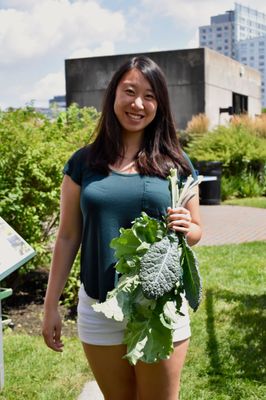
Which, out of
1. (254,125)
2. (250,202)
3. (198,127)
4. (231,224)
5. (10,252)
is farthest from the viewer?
(198,127)

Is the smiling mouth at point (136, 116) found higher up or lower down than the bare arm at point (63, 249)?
higher up

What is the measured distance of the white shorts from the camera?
236cm

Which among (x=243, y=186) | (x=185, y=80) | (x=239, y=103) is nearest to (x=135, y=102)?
(x=243, y=186)

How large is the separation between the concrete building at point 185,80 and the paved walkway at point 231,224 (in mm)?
8227

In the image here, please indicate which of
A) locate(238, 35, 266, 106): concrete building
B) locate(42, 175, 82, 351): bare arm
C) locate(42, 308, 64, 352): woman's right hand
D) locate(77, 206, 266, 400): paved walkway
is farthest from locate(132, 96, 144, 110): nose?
locate(238, 35, 266, 106): concrete building

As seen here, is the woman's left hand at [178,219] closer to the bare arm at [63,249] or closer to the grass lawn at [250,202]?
the bare arm at [63,249]

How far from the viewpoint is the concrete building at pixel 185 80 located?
2252 centimetres

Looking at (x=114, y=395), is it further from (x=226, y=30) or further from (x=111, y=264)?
(x=226, y=30)

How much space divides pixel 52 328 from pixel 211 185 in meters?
13.5

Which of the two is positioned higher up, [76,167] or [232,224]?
[76,167]

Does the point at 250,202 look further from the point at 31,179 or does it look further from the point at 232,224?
the point at 31,179

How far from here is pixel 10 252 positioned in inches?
150

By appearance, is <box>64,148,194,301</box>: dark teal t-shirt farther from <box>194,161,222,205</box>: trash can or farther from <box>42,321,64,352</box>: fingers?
<box>194,161,222,205</box>: trash can

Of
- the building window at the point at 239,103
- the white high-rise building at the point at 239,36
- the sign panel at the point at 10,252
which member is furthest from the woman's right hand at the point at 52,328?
the white high-rise building at the point at 239,36
